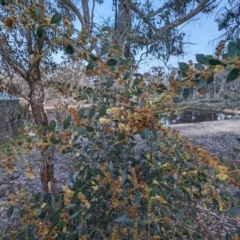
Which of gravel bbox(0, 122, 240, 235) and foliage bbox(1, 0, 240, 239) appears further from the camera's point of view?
gravel bbox(0, 122, 240, 235)

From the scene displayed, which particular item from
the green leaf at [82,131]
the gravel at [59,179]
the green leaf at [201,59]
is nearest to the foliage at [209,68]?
the green leaf at [201,59]

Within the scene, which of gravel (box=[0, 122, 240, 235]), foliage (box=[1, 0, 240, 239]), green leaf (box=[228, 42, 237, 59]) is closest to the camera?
green leaf (box=[228, 42, 237, 59])

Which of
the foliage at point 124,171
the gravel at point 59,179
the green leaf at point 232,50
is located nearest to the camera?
the green leaf at point 232,50

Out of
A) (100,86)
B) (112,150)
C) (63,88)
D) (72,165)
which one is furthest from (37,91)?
(112,150)

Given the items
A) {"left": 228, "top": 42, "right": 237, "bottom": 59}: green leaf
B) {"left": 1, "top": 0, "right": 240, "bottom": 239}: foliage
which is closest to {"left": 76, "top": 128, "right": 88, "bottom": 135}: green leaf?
{"left": 1, "top": 0, "right": 240, "bottom": 239}: foliage

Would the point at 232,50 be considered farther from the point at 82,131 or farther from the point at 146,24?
the point at 146,24

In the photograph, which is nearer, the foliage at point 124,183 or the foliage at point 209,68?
the foliage at point 209,68

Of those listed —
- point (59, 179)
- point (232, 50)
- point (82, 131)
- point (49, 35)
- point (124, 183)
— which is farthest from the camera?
point (59, 179)

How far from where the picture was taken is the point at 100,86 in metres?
1.22

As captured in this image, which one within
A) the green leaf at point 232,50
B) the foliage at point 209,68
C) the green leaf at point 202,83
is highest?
the green leaf at point 232,50

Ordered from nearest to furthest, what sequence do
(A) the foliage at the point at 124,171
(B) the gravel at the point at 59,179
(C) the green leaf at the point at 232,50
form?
(C) the green leaf at the point at 232,50 → (A) the foliage at the point at 124,171 → (B) the gravel at the point at 59,179

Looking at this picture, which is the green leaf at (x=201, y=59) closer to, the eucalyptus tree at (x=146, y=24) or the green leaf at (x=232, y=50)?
the green leaf at (x=232, y=50)

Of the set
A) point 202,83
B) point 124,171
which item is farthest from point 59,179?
point 202,83

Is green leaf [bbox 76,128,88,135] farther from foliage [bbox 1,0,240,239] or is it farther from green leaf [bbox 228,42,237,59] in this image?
green leaf [bbox 228,42,237,59]
